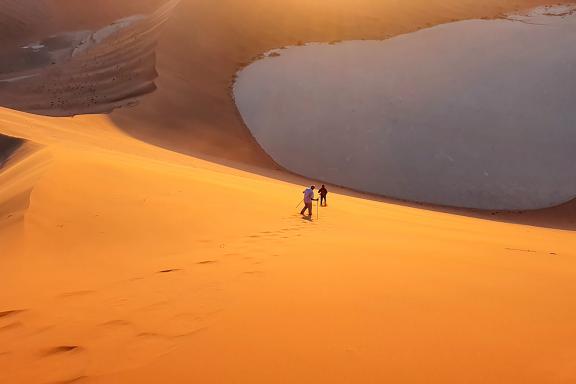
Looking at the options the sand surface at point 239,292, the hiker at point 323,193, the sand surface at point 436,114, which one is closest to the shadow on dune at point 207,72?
the sand surface at point 436,114

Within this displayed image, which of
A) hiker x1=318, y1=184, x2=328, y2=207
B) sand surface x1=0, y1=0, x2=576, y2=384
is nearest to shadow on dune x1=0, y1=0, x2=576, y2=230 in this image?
hiker x1=318, y1=184, x2=328, y2=207

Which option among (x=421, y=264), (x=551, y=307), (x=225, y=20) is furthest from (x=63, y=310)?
(x=225, y=20)

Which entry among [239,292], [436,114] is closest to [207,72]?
[436,114]

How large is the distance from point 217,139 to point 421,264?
45.5 feet

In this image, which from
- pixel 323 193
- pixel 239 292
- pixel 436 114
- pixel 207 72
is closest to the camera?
pixel 239 292

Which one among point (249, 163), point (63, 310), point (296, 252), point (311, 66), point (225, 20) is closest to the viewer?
point (63, 310)

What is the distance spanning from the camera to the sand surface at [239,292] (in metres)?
2.21

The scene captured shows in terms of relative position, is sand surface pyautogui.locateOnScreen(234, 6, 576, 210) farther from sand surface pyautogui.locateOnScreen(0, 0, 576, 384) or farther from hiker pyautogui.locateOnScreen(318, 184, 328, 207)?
sand surface pyautogui.locateOnScreen(0, 0, 576, 384)

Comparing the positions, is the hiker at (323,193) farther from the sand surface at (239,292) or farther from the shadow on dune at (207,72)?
the shadow on dune at (207,72)

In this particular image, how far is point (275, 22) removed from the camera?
27062 mm

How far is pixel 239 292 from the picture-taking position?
10.4ft

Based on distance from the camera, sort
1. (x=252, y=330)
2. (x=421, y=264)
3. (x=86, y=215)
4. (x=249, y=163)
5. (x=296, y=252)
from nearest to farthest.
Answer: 1. (x=252, y=330)
2. (x=421, y=264)
3. (x=296, y=252)
4. (x=86, y=215)
5. (x=249, y=163)

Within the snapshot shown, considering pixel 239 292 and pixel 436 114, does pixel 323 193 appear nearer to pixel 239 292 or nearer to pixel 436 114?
pixel 239 292

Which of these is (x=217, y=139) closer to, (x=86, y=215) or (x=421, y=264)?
(x=86, y=215)
